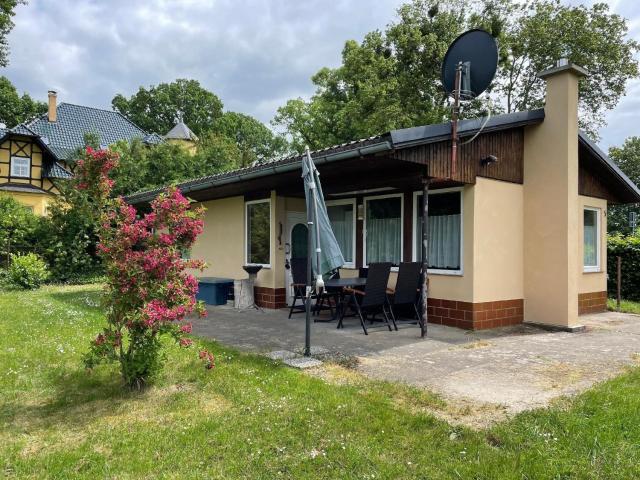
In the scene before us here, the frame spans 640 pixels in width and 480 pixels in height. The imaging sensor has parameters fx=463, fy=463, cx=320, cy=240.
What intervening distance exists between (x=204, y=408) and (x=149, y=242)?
1.45 m

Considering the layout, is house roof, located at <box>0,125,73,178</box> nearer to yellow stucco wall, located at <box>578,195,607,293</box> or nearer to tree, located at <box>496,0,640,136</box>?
tree, located at <box>496,0,640,136</box>

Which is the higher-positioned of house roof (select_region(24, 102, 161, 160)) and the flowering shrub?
house roof (select_region(24, 102, 161, 160))

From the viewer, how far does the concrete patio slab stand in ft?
13.8

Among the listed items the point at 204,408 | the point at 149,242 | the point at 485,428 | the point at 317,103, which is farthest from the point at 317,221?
the point at 317,103

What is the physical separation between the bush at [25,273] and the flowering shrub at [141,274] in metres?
11.0

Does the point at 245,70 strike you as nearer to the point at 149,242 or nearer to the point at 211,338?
the point at 211,338

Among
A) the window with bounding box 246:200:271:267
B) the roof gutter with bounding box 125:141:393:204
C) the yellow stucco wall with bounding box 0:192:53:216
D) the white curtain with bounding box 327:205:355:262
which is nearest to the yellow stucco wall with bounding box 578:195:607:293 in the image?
the white curtain with bounding box 327:205:355:262

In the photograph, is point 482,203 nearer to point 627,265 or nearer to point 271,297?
point 271,297

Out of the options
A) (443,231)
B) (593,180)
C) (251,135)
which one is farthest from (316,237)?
(251,135)

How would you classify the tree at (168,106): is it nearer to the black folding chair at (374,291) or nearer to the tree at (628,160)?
the tree at (628,160)

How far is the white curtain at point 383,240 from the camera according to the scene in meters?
8.55

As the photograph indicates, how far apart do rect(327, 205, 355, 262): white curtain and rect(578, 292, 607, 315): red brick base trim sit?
4795 mm

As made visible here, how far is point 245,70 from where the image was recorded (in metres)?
20.9

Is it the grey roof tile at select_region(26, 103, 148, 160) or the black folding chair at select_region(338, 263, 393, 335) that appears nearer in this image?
the black folding chair at select_region(338, 263, 393, 335)
